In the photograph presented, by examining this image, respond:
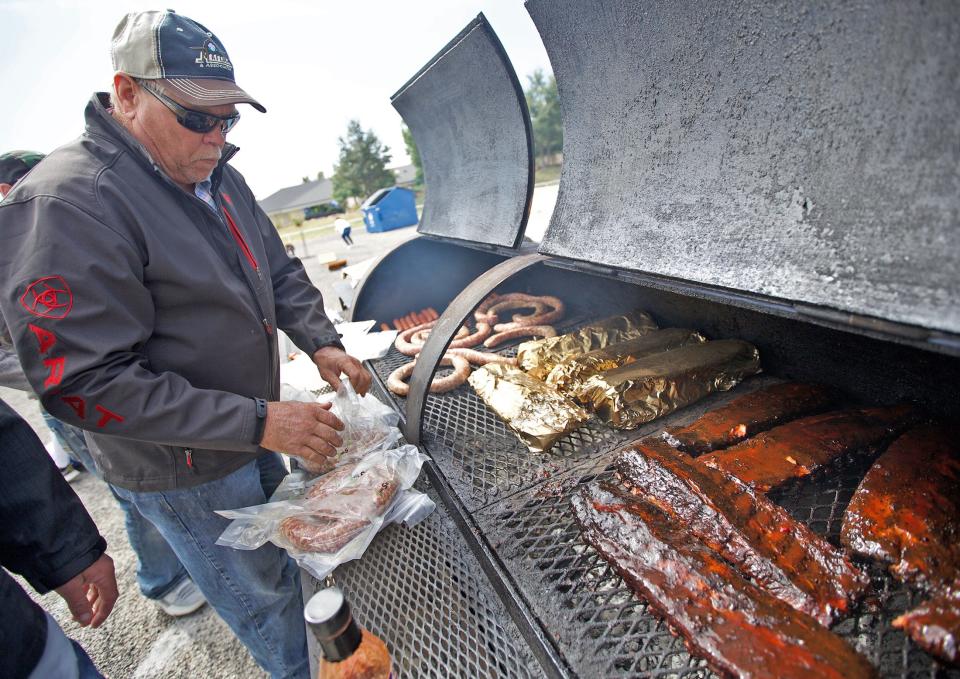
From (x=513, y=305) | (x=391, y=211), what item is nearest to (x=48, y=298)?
(x=513, y=305)

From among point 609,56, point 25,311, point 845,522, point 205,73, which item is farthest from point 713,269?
point 25,311

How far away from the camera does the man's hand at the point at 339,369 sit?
2084mm

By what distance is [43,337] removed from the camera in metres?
1.16

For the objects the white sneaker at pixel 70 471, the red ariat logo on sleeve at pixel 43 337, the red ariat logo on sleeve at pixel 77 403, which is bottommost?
the white sneaker at pixel 70 471

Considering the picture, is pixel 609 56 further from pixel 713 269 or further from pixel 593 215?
pixel 713 269

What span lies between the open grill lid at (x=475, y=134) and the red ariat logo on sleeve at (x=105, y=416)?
222 centimetres

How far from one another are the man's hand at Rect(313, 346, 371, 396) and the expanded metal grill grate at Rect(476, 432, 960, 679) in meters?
0.87

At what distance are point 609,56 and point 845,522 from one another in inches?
77.0

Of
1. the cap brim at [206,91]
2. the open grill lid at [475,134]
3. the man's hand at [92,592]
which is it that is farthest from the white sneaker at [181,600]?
the open grill lid at [475,134]

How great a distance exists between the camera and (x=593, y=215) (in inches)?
82.1

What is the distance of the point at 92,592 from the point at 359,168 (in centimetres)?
5928

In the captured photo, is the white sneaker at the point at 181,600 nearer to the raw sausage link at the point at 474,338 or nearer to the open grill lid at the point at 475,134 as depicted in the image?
the raw sausage link at the point at 474,338

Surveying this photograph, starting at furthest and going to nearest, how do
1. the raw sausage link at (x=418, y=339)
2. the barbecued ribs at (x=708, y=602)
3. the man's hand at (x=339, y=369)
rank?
the raw sausage link at (x=418, y=339)
the man's hand at (x=339, y=369)
the barbecued ribs at (x=708, y=602)

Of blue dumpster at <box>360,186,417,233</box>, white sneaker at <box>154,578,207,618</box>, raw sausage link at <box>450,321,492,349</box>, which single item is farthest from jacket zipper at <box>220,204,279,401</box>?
blue dumpster at <box>360,186,417,233</box>
